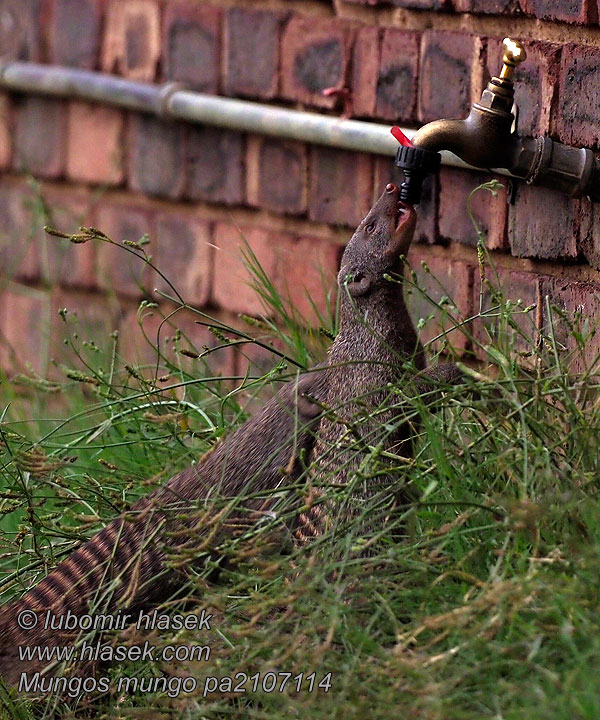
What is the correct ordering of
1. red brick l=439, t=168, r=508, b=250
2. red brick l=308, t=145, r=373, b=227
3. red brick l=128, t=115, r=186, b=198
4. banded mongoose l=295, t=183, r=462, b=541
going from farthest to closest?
red brick l=128, t=115, r=186, b=198
red brick l=308, t=145, r=373, b=227
red brick l=439, t=168, r=508, b=250
banded mongoose l=295, t=183, r=462, b=541

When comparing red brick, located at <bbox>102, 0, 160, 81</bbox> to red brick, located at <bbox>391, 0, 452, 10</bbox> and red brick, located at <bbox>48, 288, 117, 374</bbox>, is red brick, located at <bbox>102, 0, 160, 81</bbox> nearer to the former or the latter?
red brick, located at <bbox>48, 288, 117, 374</bbox>

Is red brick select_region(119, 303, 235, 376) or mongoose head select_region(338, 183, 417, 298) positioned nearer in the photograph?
mongoose head select_region(338, 183, 417, 298)

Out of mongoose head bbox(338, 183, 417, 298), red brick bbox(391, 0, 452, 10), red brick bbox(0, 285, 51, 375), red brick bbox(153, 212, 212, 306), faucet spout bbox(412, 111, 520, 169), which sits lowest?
red brick bbox(0, 285, 51, 375)

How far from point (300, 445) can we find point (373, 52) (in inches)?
33.8

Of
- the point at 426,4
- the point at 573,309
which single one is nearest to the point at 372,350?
the point at 573,309

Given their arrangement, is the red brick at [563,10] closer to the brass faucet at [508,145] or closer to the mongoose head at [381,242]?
the brass faucet at [508,145]

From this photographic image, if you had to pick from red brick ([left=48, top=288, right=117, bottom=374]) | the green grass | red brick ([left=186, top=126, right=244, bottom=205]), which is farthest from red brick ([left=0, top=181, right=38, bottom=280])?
the green grass

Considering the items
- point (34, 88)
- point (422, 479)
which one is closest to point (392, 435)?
point (422, 479)

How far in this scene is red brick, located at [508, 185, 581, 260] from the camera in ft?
5.54

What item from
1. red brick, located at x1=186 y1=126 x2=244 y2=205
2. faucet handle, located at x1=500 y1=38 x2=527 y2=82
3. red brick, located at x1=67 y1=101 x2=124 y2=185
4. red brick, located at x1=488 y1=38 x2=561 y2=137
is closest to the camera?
faucet handle, located at x1=500 y1=38 x2=527 y2=82

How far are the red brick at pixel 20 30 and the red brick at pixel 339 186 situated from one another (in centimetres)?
100

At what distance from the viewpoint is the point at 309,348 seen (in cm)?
196

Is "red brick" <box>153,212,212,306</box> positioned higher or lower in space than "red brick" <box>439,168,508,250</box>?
lower

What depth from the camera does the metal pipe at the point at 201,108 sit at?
2.02 metres
